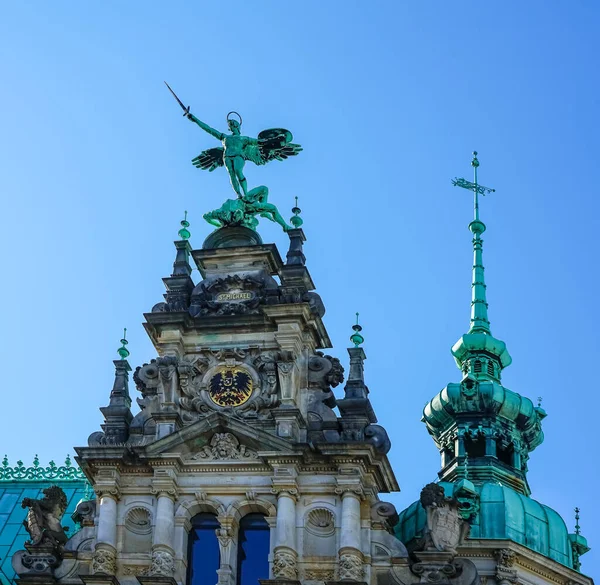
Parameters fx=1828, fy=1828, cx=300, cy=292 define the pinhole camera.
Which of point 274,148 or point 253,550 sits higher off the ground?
point 274,148

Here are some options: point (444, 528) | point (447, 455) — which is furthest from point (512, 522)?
point (444, 528)

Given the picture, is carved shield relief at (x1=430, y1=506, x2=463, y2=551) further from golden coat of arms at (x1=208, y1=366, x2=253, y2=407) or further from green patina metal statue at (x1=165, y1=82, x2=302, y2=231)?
green patina metal statue at (x1=165, y1=82, x2=302, y2=231)

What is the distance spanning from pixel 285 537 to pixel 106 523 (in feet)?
10.7

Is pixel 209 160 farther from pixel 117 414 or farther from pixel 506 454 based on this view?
pixel 506 454

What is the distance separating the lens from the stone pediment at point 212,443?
33.0 metres

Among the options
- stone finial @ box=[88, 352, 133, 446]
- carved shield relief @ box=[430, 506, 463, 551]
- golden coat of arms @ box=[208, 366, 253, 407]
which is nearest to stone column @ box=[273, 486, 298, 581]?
golden coat of arms @ box=[208, 366, 253, 407]

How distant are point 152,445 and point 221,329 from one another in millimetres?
2880

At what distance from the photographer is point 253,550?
32.6 meters

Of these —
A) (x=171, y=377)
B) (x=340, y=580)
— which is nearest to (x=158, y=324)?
(x=171, y=377)

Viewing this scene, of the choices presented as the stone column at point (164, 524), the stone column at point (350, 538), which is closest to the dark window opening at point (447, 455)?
the stone column at point (350, 538)

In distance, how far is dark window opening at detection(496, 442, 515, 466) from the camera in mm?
40250

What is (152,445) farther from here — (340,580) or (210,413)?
(340,580)

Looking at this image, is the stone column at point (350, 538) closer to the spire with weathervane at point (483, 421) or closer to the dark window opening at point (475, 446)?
the spire with weathervane at point (483, 421)

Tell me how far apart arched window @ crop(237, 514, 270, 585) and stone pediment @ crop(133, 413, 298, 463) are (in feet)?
3.76
